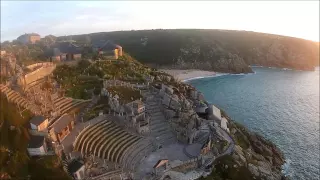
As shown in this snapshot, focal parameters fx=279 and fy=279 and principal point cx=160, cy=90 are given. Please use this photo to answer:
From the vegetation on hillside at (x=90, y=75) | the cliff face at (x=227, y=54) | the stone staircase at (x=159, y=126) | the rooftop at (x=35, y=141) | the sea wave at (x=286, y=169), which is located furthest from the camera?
the cliff face at (x=227, y=54)

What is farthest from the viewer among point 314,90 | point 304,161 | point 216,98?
point 314,90

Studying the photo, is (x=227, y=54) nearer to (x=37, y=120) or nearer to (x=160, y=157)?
(x=160, y=157)

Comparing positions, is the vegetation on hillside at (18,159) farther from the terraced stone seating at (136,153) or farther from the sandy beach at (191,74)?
the sandy beach at (191,74)

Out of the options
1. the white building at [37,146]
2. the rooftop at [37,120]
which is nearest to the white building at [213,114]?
the rooftop at [37,120]

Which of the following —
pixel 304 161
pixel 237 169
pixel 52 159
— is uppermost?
pixel 52 159

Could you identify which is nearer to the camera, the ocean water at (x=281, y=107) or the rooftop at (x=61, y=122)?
the rooftop at (x=61, y=122)

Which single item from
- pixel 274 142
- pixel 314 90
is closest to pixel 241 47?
pixel 314 90

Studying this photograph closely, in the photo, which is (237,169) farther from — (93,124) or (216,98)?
(216,98)
